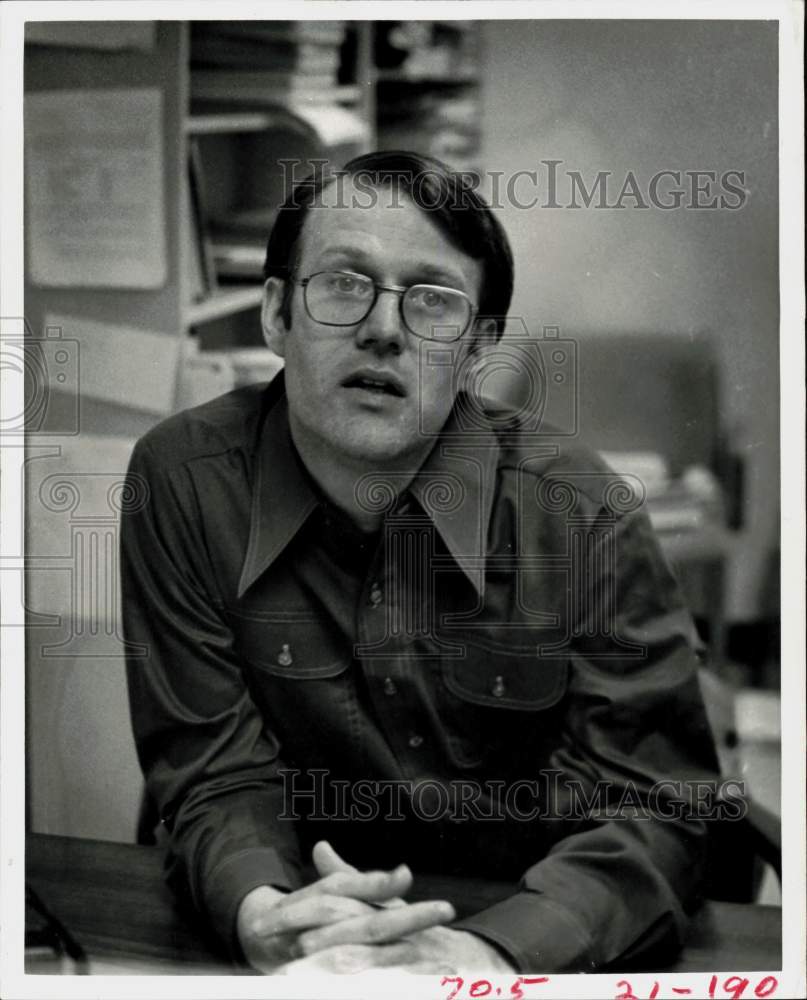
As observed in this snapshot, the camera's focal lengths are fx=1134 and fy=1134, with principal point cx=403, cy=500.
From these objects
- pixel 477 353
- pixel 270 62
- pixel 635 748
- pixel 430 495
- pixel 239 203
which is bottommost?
pixel 635 748

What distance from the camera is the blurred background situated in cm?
82

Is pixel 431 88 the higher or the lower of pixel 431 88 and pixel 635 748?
the higher

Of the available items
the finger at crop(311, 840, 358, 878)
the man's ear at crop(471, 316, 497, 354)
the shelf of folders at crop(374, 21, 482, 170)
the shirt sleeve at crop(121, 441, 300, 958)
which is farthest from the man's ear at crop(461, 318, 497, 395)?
the finger at crop(311, 840, 358, 878)

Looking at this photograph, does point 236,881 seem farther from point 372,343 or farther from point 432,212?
point 432,212

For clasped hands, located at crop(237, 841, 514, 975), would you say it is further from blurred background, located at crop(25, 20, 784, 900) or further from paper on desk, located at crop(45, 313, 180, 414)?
paper on desk, located at crop(45, 313, 180, 414)

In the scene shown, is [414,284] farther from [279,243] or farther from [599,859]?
[599,859]

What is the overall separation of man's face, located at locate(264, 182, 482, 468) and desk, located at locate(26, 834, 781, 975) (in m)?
0.33

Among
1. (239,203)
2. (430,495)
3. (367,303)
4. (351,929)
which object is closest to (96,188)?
(239,203)

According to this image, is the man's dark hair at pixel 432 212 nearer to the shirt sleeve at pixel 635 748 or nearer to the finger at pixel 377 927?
→ the shirt sleeve at pixel 635 748

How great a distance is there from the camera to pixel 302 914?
2.59ft

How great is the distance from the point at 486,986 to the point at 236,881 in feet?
0.65

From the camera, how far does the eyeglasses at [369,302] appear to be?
0.80m

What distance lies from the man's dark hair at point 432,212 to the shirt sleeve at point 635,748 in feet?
0.65

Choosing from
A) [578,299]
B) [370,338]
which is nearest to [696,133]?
[578,299]
